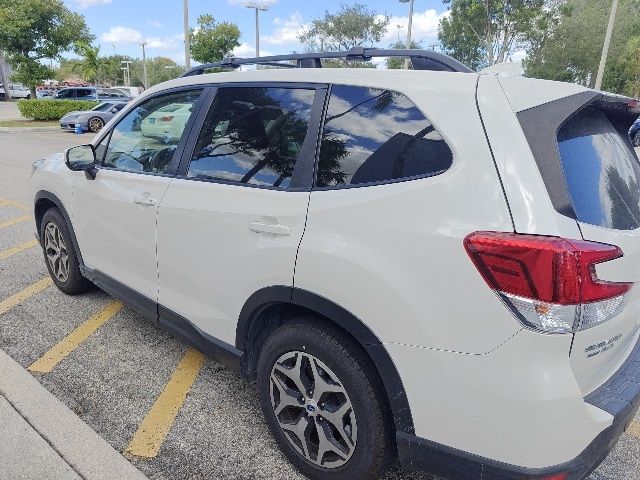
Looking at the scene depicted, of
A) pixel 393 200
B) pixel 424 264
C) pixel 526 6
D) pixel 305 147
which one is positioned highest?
pixel 526 6

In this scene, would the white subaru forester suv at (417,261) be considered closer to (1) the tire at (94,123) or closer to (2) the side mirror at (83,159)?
(2) the side mirror at (83,159)

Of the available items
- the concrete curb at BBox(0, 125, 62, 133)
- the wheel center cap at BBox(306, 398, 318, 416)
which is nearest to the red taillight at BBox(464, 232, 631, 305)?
the wheel center cap at BBox(306, 398, 318, 416)

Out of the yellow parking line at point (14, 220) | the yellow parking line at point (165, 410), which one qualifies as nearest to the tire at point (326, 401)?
the yellow parking line at point (165, 410)

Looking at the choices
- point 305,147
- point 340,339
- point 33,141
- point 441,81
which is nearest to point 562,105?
point 441,81

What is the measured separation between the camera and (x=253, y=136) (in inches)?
95.2

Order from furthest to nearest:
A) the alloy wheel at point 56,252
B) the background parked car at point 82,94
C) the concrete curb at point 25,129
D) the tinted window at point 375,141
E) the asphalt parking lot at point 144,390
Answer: the background parked car at point 82,94 → the concrete curb at point 25,129 → the alloy wheel at point 56,252 → the asphalt parking lot at point 144,390 → the tinted window at point 375,141

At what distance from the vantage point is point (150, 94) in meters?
3.13

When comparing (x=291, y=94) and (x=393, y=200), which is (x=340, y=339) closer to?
(x=393, y=200)

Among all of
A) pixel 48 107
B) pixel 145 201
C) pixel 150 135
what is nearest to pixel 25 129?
pixel 48 107

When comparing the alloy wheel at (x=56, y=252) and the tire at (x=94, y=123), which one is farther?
the tire at (x=94, y=123)

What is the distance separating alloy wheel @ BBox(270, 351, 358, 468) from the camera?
2012mm

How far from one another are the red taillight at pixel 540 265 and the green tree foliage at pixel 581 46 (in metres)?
36.2

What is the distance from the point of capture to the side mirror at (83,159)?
10.9 ft

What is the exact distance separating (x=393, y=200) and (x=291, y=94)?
32.7 inches
